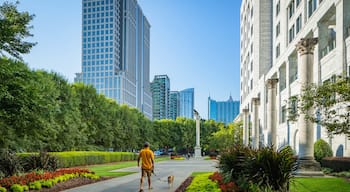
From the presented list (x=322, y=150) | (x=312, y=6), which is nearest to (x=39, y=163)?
(x=322, y=150)

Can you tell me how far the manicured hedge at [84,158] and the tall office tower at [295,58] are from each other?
17095 mm

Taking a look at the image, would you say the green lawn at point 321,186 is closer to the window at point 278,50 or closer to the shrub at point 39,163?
the shrub at point 39,163

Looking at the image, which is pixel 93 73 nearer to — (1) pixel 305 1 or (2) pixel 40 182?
(1) pixel 305 1

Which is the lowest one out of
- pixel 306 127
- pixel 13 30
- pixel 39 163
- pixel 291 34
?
pixel 39 163

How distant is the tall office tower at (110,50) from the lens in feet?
568

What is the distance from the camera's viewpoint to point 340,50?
83.1 feet

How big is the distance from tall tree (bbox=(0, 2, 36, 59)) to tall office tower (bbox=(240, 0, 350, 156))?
14.5 metres

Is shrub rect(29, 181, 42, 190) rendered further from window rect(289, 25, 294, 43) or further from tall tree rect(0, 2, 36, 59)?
window rect(289, 25, 294, 43)

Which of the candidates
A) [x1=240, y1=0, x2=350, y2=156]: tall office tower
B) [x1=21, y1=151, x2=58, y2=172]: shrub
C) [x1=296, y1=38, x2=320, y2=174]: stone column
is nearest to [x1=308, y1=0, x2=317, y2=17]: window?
[x1=240, y1=0, x2=350, y2=156]: tall office tower

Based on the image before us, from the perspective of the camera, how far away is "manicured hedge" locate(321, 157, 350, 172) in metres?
21.1

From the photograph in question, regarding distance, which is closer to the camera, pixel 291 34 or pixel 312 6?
pixel 312 6

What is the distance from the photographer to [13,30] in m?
19.5

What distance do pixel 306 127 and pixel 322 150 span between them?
5660mm

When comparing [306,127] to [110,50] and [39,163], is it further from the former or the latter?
[110,50]
